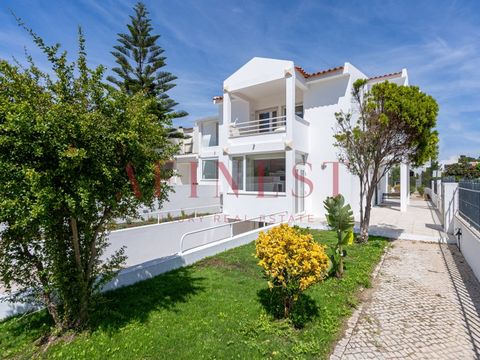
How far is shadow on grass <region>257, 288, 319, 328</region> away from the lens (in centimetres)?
442

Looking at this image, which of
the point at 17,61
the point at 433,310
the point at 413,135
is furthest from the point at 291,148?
the point at 17,61

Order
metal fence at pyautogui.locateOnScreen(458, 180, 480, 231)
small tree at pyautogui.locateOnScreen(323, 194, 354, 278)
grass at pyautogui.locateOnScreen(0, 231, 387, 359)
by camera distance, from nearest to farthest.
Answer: grass at pyautogui.locateOnScreen(0, 231, 387, 359), small tree at pyautogui.locateOnScreen(323, 194, 354, 278), metal fence at pyautogui.locateOnScreen(458, 180, 480, 231)

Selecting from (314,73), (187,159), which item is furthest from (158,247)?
(187,159)

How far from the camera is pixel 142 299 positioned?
5.30 metres

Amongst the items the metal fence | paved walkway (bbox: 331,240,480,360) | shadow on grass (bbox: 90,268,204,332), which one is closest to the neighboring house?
shadow on grass (bbox: 90,268,204,332)

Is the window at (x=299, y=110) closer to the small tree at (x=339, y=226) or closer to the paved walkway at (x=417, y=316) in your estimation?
the small tree at (x=339, y=226)

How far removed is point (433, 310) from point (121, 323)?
5664 mm

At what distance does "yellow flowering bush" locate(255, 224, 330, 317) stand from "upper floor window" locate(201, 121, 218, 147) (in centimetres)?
1766

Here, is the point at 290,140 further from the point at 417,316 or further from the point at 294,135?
the point at 417,316

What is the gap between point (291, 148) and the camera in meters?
13.2

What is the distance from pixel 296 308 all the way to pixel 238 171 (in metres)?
11.0

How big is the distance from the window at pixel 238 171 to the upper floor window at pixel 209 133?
6480mm

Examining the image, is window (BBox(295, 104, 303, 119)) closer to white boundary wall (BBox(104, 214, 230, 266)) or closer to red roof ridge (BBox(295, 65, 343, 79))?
red roof ridge (BBox(295, 65, 343, 79))

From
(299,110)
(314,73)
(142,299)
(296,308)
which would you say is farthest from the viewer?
(299,110)
